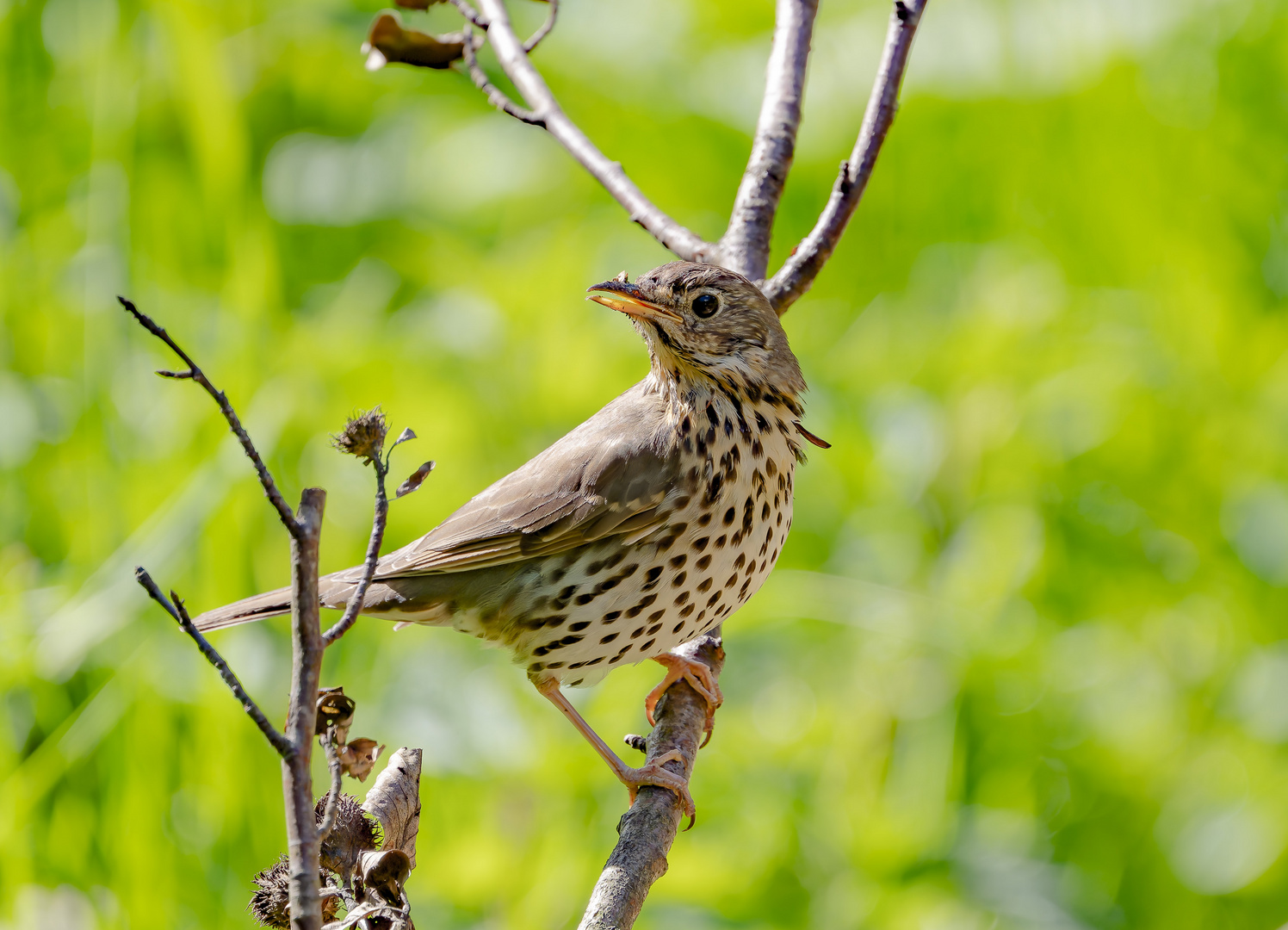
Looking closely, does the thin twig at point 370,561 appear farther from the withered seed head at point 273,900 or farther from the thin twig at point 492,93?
the thin twig at point 492,93

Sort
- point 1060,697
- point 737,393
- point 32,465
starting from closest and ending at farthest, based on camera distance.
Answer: point 737,393, point 1060,697, point 32,465

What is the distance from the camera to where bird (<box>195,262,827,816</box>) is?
97.3 inches

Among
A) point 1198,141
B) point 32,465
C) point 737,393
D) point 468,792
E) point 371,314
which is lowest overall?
point 468,792

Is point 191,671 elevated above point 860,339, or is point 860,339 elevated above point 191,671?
point 860,339

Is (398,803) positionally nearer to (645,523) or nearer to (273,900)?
(273,900)

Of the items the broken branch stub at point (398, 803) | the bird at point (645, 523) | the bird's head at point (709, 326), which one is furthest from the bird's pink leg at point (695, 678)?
the broken branch stub at point (398, 803)

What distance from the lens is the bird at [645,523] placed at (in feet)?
8.11

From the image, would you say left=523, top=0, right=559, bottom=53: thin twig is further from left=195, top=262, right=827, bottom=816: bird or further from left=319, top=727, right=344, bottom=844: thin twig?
left=319, top=727, right=344, bottom=844: thin twig

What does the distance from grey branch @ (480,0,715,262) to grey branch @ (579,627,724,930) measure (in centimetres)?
88

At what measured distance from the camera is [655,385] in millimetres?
2691

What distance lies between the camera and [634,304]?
8.07ft

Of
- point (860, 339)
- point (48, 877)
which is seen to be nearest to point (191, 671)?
point (48, 877)

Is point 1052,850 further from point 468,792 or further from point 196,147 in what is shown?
point 196,147

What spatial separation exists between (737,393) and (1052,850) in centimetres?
195
